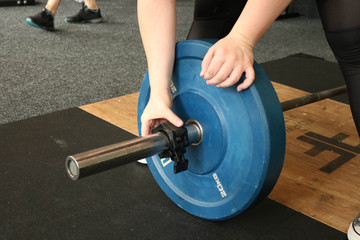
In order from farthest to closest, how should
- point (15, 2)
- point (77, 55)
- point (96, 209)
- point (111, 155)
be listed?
point (15, 2) → point (77, 55) → point (96, 209) → point (111, 155)

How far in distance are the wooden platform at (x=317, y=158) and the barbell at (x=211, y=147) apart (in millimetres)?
230

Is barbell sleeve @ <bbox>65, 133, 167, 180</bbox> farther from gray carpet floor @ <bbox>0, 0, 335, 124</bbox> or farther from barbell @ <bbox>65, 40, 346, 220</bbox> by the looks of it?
gray carpet floor @ <bbox>0, 0, 335, 124</bbox>

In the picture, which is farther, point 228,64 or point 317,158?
point 317,158

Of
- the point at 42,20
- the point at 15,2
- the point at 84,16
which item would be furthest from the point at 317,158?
the point at 15,2

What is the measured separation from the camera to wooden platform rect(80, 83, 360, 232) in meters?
0.97

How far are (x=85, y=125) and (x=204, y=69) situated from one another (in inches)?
27.3

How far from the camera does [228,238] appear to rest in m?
0.84

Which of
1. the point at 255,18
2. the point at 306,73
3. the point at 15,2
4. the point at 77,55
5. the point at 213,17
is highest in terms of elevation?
the point at 255,18

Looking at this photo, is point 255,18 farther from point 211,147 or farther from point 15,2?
point 15,2

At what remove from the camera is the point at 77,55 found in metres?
2.24

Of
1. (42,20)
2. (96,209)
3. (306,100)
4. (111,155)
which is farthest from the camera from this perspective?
(42,20)

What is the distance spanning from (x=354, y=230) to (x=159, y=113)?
456mm

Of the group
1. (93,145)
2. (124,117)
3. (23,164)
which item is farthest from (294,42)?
(23,164)

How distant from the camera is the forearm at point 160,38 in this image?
853mm
